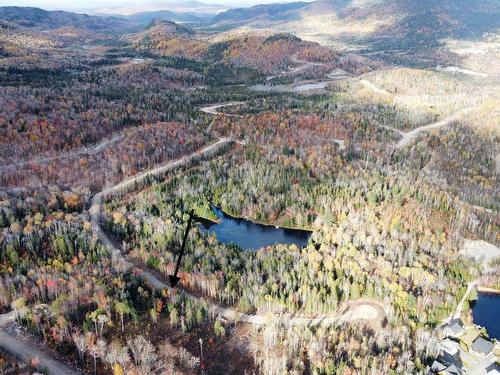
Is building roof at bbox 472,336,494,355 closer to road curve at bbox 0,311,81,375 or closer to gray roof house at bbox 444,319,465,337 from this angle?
gray roof house at bbox 444,319,465,337

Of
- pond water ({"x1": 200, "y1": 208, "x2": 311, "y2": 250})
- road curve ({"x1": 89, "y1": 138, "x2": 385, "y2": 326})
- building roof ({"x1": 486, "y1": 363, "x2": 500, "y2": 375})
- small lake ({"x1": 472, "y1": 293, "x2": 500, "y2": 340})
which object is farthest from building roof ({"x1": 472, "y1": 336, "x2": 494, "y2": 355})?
pond water ({"x1": 200, "y1": 208, "x2": 311, "y2": 250})

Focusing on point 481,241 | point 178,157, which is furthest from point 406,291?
point 178,157

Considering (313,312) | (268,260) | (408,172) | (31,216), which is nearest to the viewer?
(313,312)

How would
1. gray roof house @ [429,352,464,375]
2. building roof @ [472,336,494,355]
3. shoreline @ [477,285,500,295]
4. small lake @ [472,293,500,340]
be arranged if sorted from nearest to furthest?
gray roof house @ [429,352,464,375] → building roof @ [472,336,494,355] → small lake @ [472,293,500,340] → shoreline @ [477,285,500,295]

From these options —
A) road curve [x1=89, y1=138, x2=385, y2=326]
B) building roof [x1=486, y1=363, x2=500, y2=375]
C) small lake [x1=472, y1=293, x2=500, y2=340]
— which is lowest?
small lake [x1=472, y1=293, x2=500, y2=340]

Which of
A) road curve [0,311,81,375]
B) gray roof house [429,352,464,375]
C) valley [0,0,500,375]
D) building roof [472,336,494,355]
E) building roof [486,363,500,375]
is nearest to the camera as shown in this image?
road curve [0,311,81,375]

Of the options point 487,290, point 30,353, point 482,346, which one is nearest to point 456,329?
point 482,346

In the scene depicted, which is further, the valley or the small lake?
the small lake

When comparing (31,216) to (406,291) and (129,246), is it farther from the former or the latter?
(406,291)
